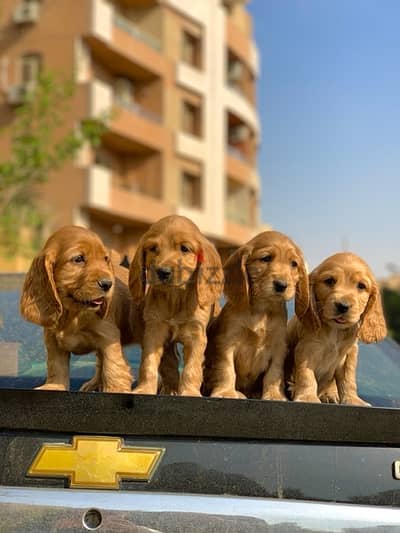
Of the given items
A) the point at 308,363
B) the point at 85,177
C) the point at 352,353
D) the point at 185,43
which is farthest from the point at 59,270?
the point at 185,43

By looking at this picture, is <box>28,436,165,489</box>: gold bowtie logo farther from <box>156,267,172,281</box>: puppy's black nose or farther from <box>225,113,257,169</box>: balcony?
<box>225,113,257,169</box>: balcony

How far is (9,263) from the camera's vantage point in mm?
18953

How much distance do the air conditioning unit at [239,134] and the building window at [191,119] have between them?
12.6 feet

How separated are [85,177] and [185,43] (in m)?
8.06

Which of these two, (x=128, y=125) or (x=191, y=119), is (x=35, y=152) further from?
(x=191, y=119)

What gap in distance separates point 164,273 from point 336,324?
0.58 metres

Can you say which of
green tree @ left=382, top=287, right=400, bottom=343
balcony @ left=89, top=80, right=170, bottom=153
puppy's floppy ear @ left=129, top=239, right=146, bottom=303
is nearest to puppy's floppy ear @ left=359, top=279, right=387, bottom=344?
puppy's floppy ear @ left=129, top=239, right=146, bottom=303

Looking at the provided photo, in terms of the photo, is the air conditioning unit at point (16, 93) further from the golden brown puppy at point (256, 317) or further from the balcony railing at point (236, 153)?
the golden brown puppy at point (256, 317)

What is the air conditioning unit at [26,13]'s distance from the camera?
24.5 m

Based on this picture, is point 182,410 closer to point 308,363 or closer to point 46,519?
point 46,519

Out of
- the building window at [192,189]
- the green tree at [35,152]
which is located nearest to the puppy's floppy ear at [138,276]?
the green tree at [35,152]

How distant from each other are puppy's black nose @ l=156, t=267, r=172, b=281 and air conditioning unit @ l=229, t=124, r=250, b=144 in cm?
3010

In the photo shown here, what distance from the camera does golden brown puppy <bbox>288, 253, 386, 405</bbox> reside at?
2.55 m

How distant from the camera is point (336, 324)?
2592 millimetres
